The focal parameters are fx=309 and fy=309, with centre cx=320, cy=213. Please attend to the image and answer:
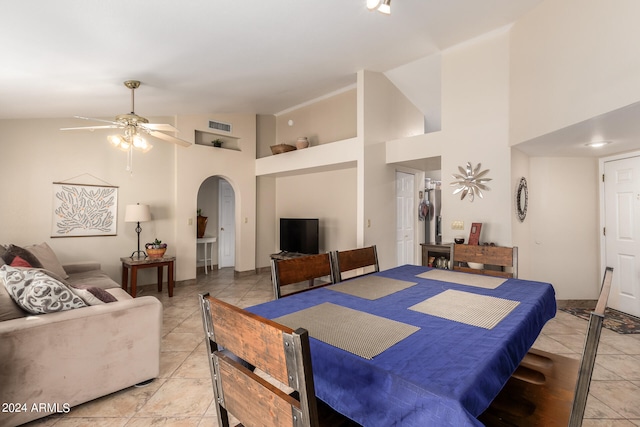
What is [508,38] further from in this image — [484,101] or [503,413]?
[503,413]

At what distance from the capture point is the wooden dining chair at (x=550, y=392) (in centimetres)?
92

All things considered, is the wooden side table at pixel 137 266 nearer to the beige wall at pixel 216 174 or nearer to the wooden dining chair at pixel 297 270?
the beige wall at pixel 216 174

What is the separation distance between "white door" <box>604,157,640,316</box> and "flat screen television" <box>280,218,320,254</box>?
3.99m

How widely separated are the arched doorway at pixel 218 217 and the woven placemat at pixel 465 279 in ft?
17.0

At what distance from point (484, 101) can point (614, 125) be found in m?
1.38

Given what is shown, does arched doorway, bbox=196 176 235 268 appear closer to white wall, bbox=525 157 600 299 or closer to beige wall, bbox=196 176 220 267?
beige wall, bbox=196 176 220 267

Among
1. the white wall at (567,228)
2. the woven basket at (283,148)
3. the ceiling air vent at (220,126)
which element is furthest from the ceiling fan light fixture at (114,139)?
the white wall at (567,228)

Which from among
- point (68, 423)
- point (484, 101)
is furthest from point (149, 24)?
point (484, 101)

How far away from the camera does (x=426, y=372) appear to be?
0.82m

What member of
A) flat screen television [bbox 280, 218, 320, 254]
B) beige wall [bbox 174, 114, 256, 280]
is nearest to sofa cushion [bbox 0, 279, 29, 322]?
beige wall [bbox 174, 114, 256, 280]

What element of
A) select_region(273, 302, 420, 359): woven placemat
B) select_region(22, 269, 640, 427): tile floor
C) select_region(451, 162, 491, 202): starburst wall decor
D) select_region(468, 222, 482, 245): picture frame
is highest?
select_region(451, 162, 491, 202): starburst wall decor

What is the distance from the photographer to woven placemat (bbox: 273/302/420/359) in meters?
0.99

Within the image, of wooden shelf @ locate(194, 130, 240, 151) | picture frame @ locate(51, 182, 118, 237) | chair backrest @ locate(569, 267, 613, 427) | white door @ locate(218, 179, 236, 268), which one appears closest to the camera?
chair backrest @ locate(569, 267, 613, 427)

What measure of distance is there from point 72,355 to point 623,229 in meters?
5.55
